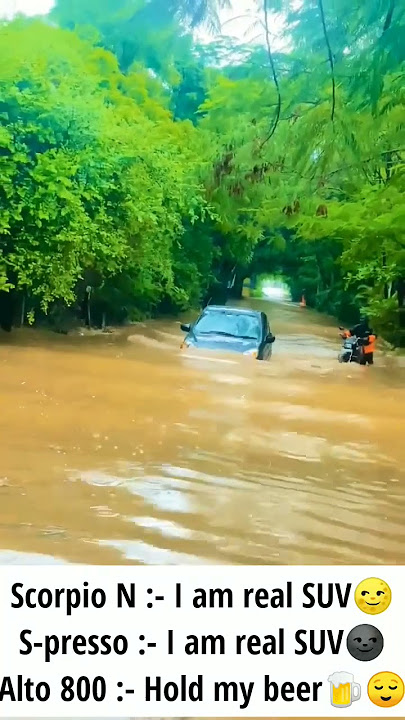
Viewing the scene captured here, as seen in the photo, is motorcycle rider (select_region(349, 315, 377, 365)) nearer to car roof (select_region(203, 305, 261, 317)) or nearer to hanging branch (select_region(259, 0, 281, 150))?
car roof (select_region(203, 305, 261, 317))

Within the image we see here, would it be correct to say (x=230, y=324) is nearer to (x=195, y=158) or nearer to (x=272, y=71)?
(x=195, y=158)

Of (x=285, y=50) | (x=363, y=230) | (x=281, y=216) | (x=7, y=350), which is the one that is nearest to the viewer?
(x=285, y=50)

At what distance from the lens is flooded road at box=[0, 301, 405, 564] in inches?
76.6

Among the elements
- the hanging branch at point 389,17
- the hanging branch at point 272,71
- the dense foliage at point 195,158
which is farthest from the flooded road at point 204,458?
the hanging branch at point 389,17

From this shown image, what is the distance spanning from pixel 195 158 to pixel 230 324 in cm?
98

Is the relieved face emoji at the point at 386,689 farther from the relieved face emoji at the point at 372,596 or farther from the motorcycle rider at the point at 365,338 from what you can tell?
the motorcycle rider at the point at 365,338

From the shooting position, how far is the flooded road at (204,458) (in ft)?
6.39

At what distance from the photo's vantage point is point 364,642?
68.7 inches

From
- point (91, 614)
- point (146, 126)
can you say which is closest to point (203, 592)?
point (91, 614)

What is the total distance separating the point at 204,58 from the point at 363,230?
68.4 inches

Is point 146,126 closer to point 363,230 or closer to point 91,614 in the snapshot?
point 363,230

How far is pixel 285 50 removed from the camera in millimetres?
2688
